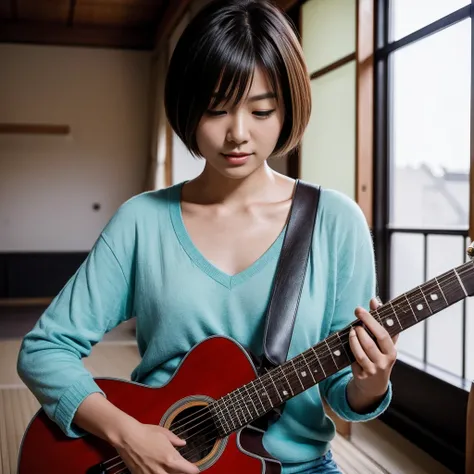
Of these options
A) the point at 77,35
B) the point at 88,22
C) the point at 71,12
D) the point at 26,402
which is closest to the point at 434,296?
the point at 26,402

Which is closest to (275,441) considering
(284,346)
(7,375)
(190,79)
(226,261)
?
(284,346)

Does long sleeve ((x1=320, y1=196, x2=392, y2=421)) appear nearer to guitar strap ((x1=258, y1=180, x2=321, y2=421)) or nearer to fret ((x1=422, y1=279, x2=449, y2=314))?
guitar strap ((x1=258, y1=180, x2=321, y2=421))

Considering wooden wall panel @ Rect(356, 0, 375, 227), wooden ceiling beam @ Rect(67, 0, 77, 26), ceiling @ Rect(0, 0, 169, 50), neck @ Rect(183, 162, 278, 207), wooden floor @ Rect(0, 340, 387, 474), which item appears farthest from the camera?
ceiling @ Rect(0, 0, 169, 50)

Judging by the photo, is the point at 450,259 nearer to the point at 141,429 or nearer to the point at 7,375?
the point at 141,429

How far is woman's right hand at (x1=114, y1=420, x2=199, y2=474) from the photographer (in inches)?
38.7

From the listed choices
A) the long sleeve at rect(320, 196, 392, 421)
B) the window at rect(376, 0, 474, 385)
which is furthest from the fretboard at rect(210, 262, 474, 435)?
the window at rect(376, 0, 474, 385)

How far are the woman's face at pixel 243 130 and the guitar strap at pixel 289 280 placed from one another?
0.42ft

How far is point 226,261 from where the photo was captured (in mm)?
1115

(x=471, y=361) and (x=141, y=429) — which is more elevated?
(x=141, y=429)

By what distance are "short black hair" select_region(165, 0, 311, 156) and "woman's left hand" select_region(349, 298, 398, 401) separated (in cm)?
36

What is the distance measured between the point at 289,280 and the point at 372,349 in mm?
200

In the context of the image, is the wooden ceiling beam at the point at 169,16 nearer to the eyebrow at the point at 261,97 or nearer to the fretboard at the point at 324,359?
the eyebrow at the point at 261,97

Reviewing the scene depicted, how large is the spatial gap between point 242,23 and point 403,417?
2349mm

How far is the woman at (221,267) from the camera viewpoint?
1.00 metres
